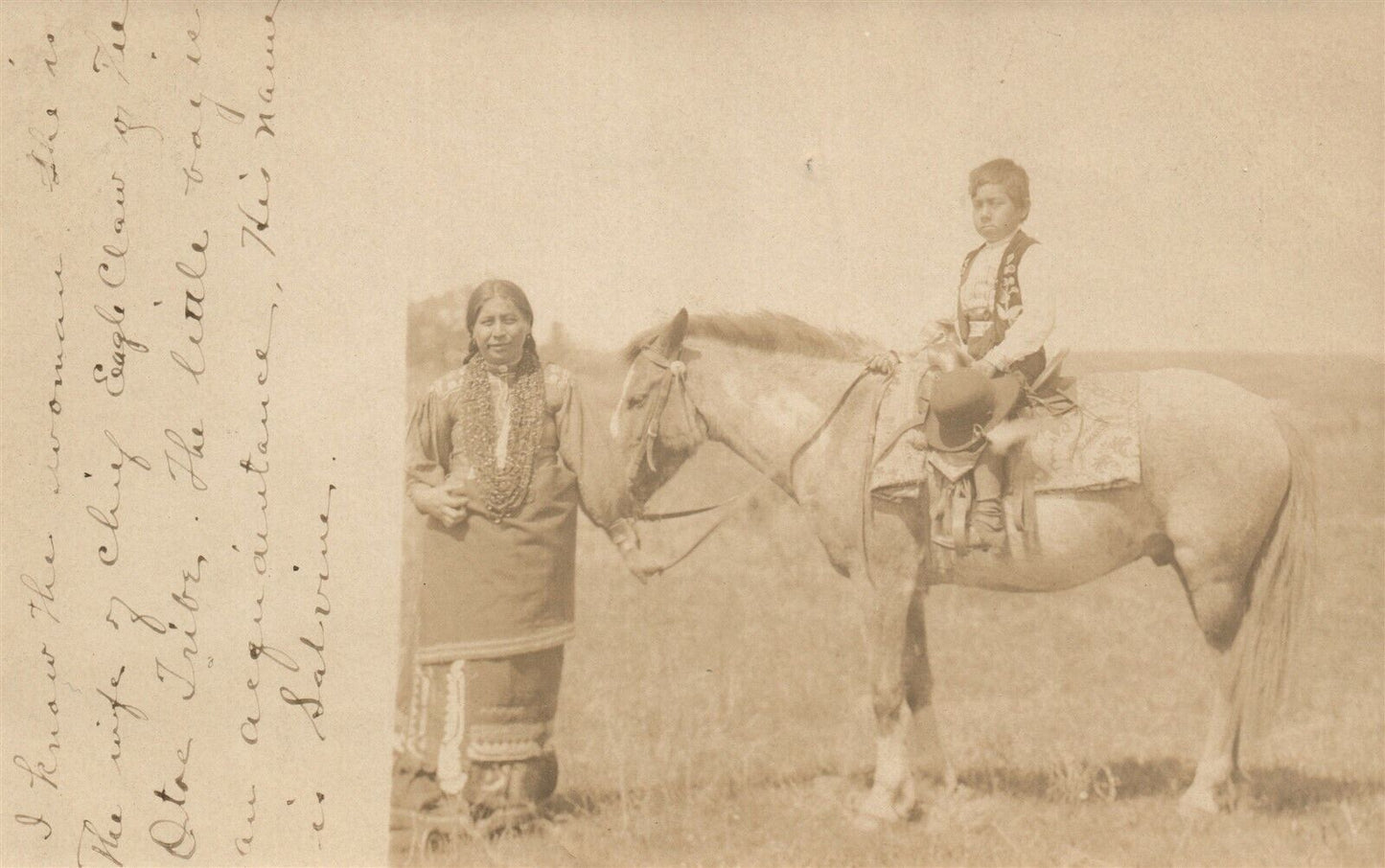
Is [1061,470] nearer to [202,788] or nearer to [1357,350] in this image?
[1357,350]

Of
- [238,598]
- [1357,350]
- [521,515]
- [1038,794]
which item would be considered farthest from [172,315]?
[1357,350]

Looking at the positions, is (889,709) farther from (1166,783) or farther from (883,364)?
(883,364)

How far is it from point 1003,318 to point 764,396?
0.81 metres

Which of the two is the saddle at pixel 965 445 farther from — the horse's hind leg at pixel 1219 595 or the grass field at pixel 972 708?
the horse's hind leg at pixel 1219 595

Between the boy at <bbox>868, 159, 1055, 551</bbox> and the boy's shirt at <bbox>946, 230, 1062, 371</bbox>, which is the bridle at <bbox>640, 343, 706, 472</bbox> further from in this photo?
the boy's shirt at <bbox>946, 230, 1062, 371</bbox>

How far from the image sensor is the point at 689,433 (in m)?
3.87

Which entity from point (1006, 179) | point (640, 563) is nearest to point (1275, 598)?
point (1006, 179)

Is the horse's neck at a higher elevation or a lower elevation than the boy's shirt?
lower

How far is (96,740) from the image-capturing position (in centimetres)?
405

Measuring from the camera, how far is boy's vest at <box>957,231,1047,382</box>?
3.68 meters

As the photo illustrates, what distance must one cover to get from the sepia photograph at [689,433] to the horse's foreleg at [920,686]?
14mm

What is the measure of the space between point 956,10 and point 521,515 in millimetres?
2320

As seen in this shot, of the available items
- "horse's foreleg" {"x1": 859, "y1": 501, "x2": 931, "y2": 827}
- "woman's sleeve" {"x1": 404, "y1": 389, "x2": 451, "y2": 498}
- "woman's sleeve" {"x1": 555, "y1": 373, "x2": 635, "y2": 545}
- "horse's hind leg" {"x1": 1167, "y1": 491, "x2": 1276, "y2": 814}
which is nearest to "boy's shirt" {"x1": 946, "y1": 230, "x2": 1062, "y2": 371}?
"horse's foreleg" {"x1": 859, "y1": 501, "x2": 931, "y2": 827}

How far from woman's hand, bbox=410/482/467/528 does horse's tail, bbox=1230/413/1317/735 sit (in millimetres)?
2561
